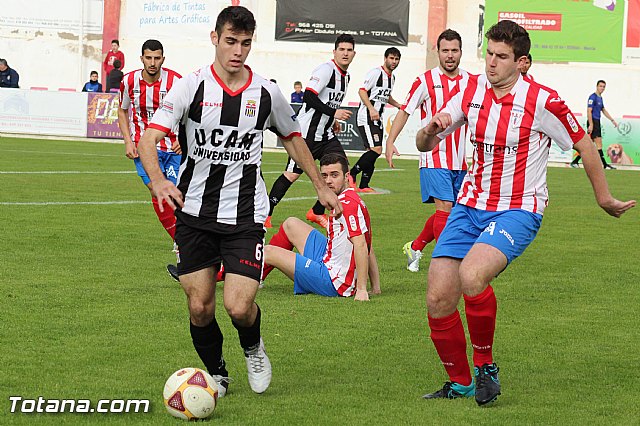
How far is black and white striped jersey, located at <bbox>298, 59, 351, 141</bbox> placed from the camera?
43.9 feet

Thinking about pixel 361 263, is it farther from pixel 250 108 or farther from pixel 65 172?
pixel 65 172

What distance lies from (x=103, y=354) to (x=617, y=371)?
2.96m

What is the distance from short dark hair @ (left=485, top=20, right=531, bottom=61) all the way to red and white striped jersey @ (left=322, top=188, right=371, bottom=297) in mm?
2971

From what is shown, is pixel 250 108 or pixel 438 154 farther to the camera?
pixel 438 154

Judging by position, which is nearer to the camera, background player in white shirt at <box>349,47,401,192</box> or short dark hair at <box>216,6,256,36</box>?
short dark hair at <box>216,6,256,36</box>

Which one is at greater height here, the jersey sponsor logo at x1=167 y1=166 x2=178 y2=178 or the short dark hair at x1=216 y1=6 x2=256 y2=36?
the short dark hair at x1=216 y1=6 x2=256 y2=36

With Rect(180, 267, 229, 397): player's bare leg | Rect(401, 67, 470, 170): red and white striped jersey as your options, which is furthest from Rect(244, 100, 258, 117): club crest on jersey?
Rect(401, 67, 470, 170): red and white striped jersey

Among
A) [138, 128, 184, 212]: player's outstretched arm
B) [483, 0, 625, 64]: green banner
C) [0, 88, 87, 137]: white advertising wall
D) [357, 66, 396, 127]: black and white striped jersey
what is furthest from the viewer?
[483, 0, 625, 64]: green banner

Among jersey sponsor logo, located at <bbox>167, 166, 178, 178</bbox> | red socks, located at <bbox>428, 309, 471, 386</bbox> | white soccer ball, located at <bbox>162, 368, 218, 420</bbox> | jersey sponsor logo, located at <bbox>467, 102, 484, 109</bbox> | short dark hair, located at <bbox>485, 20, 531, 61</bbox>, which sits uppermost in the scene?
short dark hair, located at <bbox>485, 20, 531, 61</bbox>

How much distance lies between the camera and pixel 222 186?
5746 mm

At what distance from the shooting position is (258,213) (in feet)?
19.2

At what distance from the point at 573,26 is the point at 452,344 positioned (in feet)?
117

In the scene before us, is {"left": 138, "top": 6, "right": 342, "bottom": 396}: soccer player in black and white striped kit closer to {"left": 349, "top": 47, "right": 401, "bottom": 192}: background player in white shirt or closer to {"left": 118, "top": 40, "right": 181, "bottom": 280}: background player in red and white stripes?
{"left": 118, "top": 40, "right": 181, "bottom": 280}: background player in red and white stripes

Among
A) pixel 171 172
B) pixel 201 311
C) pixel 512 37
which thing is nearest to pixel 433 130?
pixel 512 37
